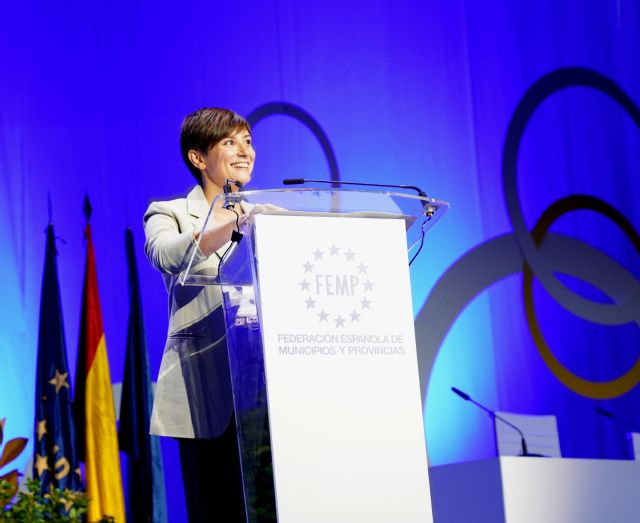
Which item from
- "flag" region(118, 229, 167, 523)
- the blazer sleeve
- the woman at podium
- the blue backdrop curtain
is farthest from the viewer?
the blue backdrop curtain

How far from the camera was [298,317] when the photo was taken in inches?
77.8

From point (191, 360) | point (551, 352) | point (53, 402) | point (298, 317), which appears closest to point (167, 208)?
point (191, 360)

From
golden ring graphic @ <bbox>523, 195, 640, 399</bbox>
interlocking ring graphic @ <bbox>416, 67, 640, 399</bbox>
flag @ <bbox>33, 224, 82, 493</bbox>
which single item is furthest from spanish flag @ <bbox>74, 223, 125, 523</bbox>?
golden ring graphic @ <bbox>523, 195, 640, 399</bbox>

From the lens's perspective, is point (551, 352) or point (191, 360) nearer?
point (191, 360)

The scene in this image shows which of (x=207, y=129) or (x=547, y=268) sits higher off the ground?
(x=207, y=129)

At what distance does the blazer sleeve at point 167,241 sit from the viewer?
2.26m

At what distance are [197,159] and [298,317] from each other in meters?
0.86

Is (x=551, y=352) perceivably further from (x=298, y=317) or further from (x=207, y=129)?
(x=298, y=317)

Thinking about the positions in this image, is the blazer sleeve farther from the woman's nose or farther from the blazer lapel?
the woman's nose

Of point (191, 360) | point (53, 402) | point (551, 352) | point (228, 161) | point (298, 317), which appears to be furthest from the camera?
point (551, 352)

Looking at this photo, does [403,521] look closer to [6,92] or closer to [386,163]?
[6,92]

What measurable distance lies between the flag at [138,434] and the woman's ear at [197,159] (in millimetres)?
1619

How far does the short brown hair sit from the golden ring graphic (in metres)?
3.24

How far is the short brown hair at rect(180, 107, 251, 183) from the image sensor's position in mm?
2668
